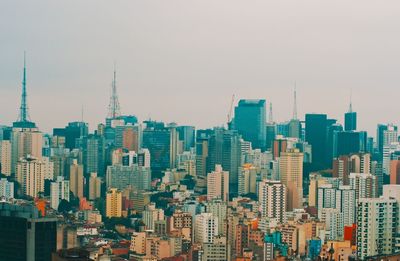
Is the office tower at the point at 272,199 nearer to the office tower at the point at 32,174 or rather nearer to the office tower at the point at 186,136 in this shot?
the office tower at the point at 32,174

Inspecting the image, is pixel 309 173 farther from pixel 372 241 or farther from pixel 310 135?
pixel 372 241

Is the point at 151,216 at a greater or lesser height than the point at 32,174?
lesser

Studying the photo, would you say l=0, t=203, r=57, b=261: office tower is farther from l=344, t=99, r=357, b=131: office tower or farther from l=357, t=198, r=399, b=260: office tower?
l=344, t=99, r=357, b=131: office tower

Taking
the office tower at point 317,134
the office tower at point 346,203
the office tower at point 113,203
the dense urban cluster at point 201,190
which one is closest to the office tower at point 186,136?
the dense urban cluster at point 201,190

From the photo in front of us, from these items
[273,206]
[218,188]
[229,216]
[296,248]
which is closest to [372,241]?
[296,248]

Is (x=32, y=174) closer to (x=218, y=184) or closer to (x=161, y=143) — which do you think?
(x=218, y=184)

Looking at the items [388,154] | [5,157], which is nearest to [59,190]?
[5,157]

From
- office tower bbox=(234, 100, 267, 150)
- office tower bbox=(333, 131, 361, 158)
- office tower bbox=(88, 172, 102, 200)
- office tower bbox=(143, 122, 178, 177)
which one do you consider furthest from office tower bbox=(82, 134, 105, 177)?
office tower bbox=(333, 131, 361, 158)
